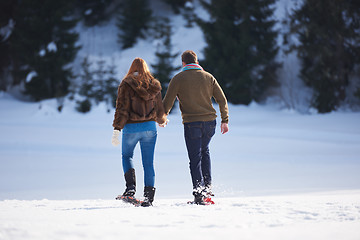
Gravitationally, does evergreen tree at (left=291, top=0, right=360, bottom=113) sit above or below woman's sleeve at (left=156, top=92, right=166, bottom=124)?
above

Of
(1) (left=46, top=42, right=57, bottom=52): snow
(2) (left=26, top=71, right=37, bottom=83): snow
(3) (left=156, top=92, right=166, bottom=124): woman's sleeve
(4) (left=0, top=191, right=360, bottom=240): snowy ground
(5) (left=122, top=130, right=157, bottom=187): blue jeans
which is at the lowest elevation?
(4) (left=0, top=191, right=360, bottom=240): snowy ground

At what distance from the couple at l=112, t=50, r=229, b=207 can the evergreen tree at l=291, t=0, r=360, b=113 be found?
1492cm

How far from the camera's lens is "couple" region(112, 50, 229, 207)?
15.6 ft

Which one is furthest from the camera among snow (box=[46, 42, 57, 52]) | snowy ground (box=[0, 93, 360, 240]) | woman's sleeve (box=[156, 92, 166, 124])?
snow (box=[46, 42, 57, 52])

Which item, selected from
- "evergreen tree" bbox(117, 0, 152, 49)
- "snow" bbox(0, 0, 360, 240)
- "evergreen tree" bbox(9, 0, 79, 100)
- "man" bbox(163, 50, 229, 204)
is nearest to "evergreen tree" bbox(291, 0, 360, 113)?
"snow" bbox(0, 0, 360, 240)

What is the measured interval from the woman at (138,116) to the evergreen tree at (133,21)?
87.2ft

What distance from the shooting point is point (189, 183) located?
7.43 m

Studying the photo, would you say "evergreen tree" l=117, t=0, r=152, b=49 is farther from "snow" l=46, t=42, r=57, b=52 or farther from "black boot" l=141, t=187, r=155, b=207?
"black boot" l=141, t=187, r=155, b=207

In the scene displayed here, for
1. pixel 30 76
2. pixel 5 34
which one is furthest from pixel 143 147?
pixel 5 34

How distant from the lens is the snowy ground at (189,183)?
3.64m

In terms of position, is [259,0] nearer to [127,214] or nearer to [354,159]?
[354,159]

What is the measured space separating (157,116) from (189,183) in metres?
2.78

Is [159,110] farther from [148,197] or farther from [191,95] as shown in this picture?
[148,197]

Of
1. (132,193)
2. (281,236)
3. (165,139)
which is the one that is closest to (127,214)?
(132,193)
